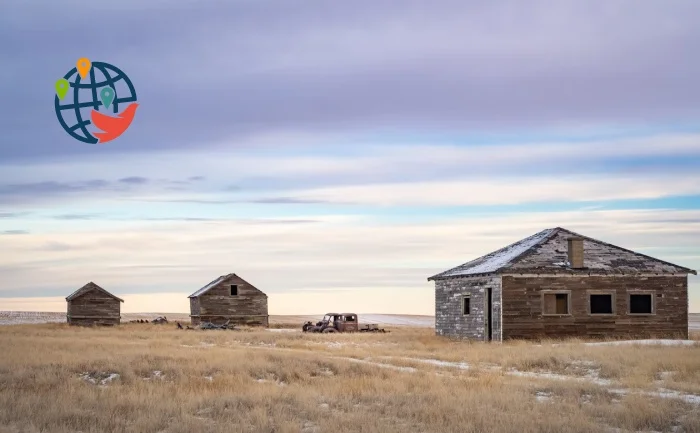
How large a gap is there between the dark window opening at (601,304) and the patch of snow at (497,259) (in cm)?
353

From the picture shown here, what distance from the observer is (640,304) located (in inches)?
1460

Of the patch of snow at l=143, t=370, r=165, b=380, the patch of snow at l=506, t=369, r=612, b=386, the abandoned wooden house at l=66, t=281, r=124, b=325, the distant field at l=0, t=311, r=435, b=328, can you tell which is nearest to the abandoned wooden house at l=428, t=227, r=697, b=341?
the patch of snow at l=506, t=369, r=612, b=386

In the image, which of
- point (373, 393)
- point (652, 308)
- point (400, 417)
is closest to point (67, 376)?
point (373, 393)

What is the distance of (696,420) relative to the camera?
47.3ft

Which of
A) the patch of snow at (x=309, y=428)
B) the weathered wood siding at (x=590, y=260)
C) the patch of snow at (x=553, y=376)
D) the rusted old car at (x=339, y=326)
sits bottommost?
the rusted old car at (x=339, y=326)

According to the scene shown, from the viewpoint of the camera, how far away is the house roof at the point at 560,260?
118ft

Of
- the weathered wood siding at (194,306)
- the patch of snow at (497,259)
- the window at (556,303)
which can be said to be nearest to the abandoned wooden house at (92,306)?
the weathered wood siding at (194,306)

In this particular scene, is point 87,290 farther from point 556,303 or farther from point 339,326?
point 556,303

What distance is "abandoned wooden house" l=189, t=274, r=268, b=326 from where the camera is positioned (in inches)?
2403

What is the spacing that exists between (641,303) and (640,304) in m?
0.07

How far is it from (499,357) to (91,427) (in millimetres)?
16427

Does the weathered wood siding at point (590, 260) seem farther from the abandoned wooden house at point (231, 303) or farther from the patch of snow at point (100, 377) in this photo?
the abandoned wooden house at point (231, 303)

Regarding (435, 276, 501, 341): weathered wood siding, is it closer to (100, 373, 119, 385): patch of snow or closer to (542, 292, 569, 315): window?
(542, 292, 569, 315): window

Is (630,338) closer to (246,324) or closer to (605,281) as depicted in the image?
(605,281)
